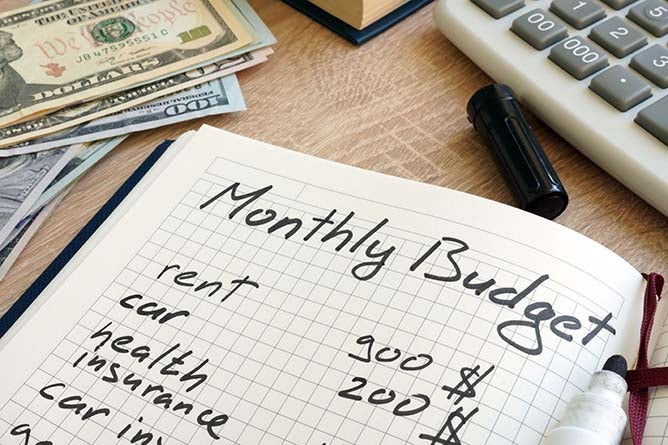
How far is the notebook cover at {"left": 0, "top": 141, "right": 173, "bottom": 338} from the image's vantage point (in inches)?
16.4

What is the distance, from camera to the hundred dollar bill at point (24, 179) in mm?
474

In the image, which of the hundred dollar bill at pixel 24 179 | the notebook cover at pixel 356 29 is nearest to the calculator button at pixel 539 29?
the notebook cover at pixel 356 29

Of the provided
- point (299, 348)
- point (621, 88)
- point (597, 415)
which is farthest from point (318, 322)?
point (621, 88)

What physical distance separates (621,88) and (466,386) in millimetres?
230

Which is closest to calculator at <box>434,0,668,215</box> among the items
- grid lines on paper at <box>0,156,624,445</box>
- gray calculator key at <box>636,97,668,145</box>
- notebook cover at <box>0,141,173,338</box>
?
gray calculator key at <box>636,97,668,145</box>

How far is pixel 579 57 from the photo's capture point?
0.48 meters

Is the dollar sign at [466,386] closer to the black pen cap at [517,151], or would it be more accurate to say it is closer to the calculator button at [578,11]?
the black pen cap at [517,151]

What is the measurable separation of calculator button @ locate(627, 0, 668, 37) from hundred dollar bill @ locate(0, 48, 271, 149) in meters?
0.27

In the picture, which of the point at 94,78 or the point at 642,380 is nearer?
the point at 642,380

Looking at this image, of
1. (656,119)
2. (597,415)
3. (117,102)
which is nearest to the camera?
(597,415)

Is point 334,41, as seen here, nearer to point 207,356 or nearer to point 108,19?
point 108,19

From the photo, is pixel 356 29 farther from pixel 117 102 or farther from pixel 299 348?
pixel 299 348

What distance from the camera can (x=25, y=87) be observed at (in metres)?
0.55

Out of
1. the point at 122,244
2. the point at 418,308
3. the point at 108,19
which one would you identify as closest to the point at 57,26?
the point at 108,19
